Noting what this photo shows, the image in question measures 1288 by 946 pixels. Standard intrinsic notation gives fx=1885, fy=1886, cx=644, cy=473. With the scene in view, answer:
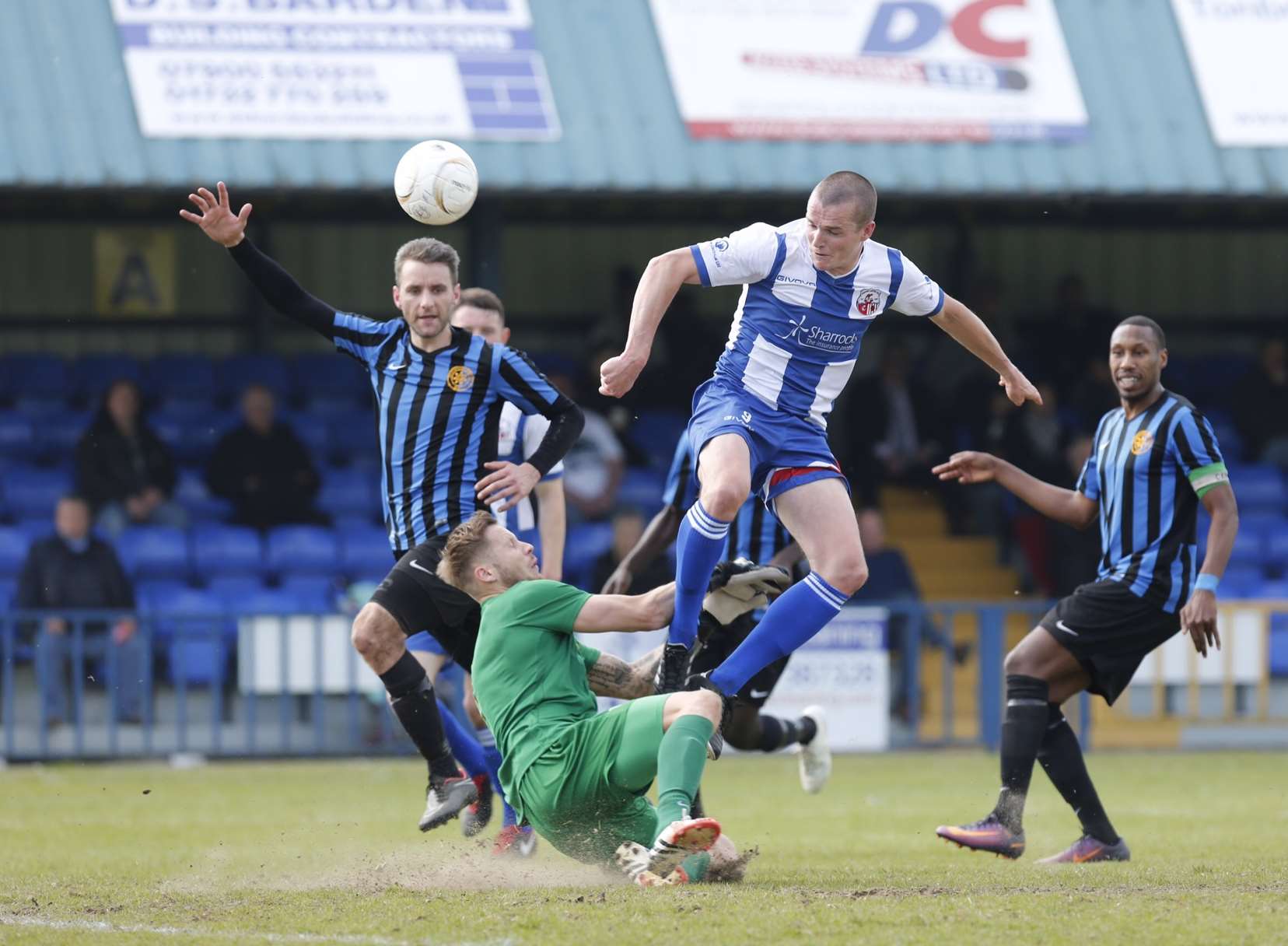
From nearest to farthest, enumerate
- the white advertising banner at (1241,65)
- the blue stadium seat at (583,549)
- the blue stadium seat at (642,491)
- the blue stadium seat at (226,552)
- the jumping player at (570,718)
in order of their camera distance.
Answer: the jumping player at (570,718), the blue stadium seat at (583,549), the blue stadium seat at (226,552), the white advertising banner at (1241,65), the blue stadium seat at (642,491)

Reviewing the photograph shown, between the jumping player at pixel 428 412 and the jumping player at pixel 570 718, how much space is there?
103cm

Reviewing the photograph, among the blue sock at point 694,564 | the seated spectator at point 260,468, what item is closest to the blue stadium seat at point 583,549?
the seated spectator at point 260,468

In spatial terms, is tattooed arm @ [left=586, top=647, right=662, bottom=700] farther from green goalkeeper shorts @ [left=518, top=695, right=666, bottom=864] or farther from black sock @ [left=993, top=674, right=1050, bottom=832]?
black sock @ [left=993, top=674, right=1050, bottom=832]

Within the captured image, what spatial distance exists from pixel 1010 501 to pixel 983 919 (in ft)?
37.7

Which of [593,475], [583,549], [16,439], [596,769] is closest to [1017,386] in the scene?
[596,769]

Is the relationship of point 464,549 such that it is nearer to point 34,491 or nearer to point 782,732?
point 782,732

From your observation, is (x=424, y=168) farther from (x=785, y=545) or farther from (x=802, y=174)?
(x=802, y=174)

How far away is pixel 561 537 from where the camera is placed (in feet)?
28.6

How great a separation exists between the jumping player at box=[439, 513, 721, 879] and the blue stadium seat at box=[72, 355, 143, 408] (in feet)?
34.4

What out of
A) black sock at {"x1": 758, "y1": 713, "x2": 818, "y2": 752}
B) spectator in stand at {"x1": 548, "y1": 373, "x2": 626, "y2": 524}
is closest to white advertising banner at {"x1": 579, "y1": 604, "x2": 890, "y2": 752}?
spectator in stand at {"x1": 548, "y1": 373, "x2": 626, "y2": 524}

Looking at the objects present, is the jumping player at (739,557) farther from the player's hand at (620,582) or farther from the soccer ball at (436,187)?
the soccer ball at (436,187)

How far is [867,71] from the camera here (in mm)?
15109

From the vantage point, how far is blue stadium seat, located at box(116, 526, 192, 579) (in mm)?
14578

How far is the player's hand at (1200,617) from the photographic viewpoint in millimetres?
7348
